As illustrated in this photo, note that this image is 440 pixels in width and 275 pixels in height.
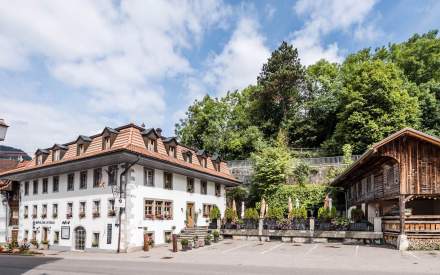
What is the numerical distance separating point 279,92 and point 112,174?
1378 inches

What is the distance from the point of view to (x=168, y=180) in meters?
29.6

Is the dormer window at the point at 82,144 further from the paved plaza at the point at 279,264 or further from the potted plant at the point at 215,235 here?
the potted plant at the point at 215,235

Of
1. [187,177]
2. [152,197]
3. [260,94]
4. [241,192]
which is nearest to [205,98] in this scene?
[260,94]

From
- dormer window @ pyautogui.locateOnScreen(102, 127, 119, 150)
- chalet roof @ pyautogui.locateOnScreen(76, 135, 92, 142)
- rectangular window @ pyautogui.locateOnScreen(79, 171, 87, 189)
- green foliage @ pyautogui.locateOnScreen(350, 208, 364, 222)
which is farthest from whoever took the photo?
green foliage @ pyautogui.locateOnScreen(350, 208, 364, 222)

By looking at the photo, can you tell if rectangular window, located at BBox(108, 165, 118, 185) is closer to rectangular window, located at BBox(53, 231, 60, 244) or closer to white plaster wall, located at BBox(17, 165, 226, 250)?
white plaster wall, located at BBox(17, 165, 226, 250)

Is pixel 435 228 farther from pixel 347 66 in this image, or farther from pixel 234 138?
pixel 347 66

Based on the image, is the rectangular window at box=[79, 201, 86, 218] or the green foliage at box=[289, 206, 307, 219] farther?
the green foliage at box=[289, 206, 307, 219]

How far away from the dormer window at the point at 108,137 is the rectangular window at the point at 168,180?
4.86 metres

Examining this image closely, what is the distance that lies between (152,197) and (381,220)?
15725 mm

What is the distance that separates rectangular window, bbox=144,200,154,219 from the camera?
86.8 ft

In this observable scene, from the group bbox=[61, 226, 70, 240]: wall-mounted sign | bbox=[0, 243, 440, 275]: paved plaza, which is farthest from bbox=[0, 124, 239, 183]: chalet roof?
→ bbox=[0, 243, 440, 275]: paved plaza

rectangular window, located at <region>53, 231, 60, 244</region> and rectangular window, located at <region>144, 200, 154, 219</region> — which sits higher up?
rectangular window, located at <region>144, 200, 154, 219</region>

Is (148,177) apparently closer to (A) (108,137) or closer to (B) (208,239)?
(A) (108,137)

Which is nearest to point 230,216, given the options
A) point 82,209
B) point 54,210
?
point 82,209
